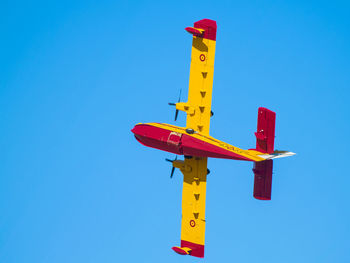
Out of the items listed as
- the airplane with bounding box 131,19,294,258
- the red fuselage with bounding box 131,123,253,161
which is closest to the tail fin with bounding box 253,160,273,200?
the airplane with bounding box 131,19,294,258

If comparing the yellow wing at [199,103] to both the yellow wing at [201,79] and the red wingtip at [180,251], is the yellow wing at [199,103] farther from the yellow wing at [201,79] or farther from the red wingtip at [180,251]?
the red wingtip at [180,251]

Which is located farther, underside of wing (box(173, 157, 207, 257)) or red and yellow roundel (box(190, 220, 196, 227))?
red and yellow roundel (box(190, 220, 196, 227))

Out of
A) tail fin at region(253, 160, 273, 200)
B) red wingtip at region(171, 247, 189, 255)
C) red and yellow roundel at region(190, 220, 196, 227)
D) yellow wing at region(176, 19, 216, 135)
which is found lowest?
red wingtip at region(171, 247, 189, 255)

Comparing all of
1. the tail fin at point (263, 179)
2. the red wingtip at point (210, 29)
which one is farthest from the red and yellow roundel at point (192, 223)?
the red wingtip at point (210, 29)

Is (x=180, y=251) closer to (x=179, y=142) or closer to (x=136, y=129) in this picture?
(x=179, y=142)

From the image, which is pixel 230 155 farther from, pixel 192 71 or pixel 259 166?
pixel 192 71

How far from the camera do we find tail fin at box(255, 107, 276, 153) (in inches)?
2029

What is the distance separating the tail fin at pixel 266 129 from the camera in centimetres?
5153

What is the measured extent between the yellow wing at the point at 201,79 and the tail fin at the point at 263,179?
4357 mm

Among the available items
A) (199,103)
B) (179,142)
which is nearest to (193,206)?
(179,142)

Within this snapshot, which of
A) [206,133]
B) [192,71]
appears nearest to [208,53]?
[192,71]

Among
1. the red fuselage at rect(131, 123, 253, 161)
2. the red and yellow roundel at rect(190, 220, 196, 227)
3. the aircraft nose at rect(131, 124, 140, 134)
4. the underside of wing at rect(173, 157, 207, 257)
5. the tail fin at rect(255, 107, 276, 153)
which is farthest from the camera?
the red and yellow roundel at rect(190, 220, 196, 227)

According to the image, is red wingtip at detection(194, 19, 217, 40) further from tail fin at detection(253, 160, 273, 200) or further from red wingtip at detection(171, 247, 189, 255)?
Answer: red wingtip at detection(171, 247, 189, 255)

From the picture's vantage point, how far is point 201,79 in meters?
54.3
